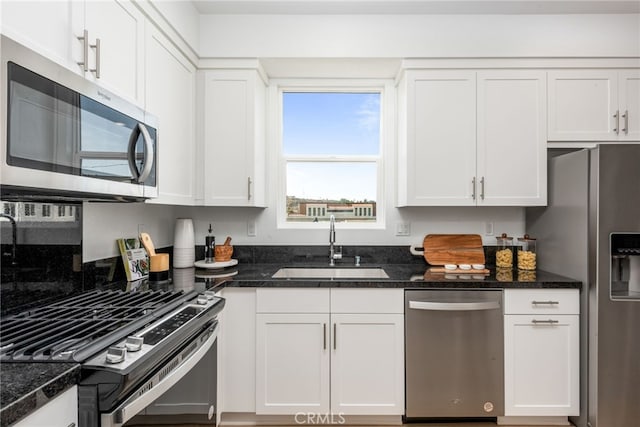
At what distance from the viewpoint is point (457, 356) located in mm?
2068

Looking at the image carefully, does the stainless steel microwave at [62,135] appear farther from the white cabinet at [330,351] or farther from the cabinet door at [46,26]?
the white cabinet at [330,351]

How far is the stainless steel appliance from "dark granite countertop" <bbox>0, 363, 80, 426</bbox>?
0.03m

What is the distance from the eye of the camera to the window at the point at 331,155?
291 cm

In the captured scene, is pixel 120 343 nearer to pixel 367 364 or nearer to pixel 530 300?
pixel 367 364

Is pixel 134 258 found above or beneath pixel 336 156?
beneath

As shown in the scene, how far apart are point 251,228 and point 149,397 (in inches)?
69.8

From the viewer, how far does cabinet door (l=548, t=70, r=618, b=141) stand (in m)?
2.40

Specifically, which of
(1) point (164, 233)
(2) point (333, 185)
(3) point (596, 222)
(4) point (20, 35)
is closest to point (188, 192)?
(1) point (164, 233)

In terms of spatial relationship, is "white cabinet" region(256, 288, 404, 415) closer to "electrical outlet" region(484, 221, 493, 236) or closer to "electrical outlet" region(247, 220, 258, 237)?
"electrical outlet" region(247, 220, 258, 237)

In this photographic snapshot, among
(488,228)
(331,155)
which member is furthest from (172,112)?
(488,228)

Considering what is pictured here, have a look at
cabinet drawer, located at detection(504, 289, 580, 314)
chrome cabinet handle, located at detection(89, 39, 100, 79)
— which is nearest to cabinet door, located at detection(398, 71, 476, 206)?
cabinet drawer, located at detection(504, 289, 580, 314)

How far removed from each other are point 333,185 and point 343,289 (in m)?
1.06

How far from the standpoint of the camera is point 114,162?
52.2 inches

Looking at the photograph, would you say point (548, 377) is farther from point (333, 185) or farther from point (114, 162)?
point (114, 162)
